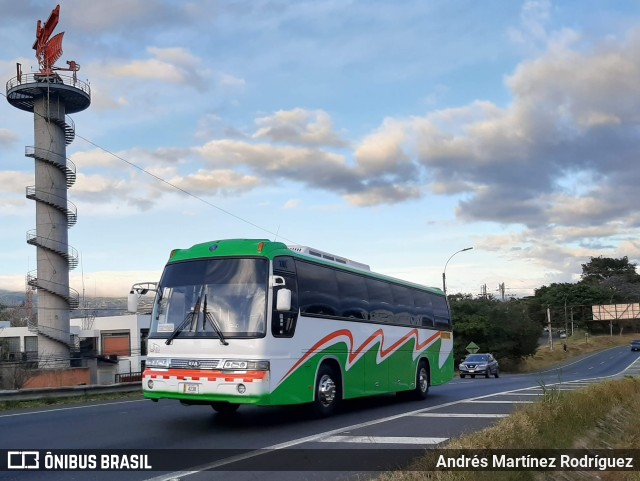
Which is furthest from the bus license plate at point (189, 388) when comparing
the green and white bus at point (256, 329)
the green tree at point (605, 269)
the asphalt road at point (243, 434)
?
the green tree at point (605, 269)

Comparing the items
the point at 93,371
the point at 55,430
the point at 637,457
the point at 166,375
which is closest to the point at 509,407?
the point at 637,457

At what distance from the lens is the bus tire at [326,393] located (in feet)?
42.6

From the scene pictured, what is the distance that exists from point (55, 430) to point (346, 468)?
19.2 ft

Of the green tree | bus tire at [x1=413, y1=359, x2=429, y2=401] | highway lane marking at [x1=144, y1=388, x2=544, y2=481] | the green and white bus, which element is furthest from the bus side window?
the green tree

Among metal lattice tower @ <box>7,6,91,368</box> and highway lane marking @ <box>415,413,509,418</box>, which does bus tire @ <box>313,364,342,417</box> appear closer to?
highway lane marking @ <box>415,413,509,418</box>

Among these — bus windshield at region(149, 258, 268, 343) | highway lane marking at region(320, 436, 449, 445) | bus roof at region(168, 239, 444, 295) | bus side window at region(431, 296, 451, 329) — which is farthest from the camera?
bus side window at region(431, 296, 451, 329)

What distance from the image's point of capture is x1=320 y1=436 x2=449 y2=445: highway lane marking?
1027cm

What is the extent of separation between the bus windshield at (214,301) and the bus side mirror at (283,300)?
14.1 inches

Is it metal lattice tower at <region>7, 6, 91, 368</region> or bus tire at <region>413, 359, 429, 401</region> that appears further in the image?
metal lattice tower at <region>7, 6, 91, 368</region>

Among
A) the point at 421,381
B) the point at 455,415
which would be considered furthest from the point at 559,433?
the point at 421,381

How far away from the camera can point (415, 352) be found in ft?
59.2


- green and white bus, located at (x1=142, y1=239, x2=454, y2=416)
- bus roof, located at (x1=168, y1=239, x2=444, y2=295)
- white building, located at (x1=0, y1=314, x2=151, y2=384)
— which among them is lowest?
white building, located at (x1=0, y1=314, x2=151, y2=384)

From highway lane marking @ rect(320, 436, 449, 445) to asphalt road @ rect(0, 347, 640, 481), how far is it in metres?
0.01

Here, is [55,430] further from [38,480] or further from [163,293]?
[38,480]
